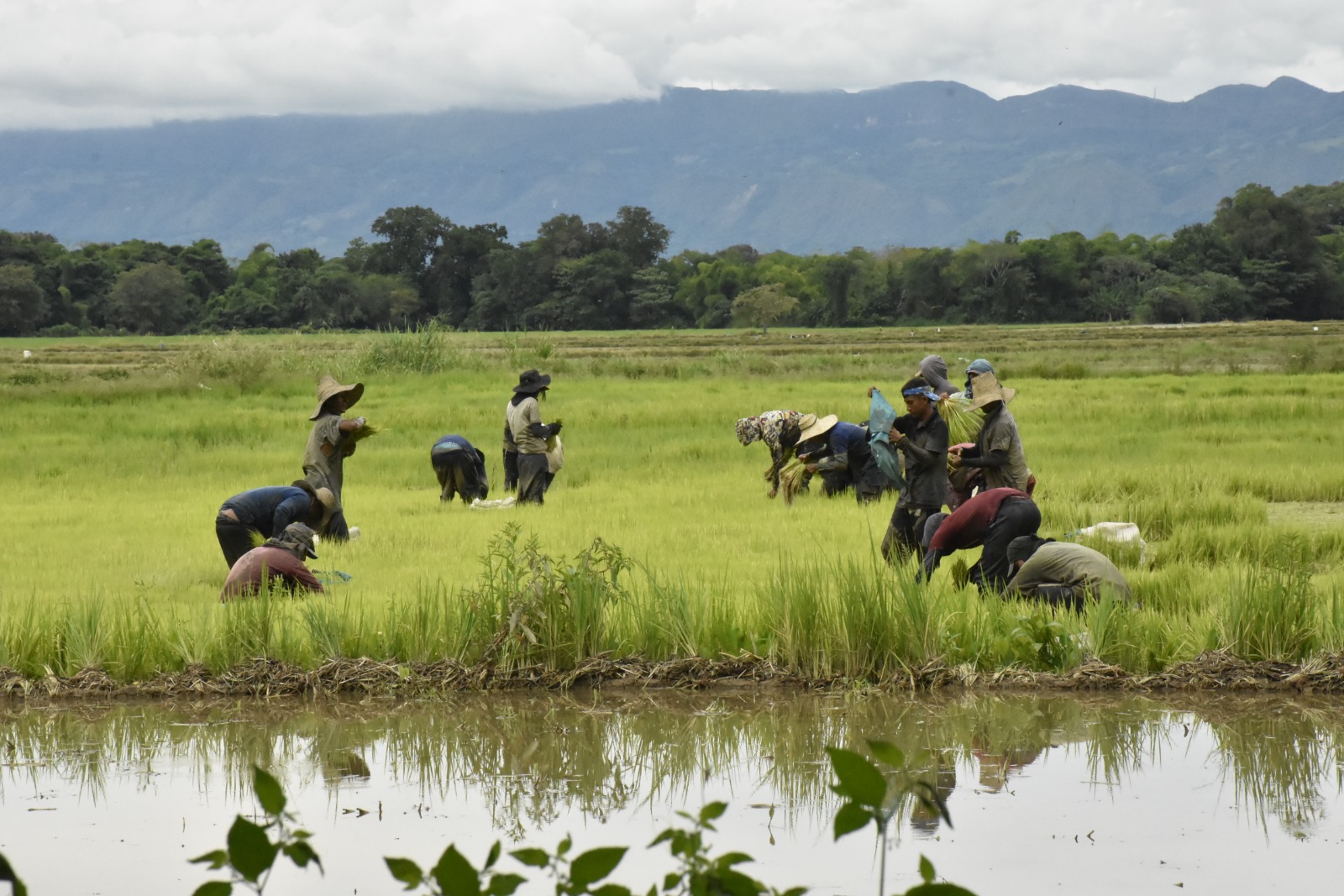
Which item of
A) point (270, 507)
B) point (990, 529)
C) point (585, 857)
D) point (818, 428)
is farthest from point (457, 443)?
point (585, 857)

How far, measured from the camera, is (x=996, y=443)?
924 cm

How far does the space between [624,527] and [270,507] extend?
11.4ft

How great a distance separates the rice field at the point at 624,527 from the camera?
7449mm

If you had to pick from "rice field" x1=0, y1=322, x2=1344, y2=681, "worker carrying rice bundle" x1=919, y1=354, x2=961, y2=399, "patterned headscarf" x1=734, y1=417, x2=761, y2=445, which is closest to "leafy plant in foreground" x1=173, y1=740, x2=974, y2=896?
"rice field" x1=0, y1=322, x2=1344, y2=681

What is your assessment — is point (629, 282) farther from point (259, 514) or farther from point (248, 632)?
point (248, 632)

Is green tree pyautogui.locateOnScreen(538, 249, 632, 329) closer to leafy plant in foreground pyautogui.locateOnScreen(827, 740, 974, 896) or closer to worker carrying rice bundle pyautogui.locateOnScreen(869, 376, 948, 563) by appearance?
worker carrying rice bundle pyautogui.locateOnScreen(869, 376, 948, 563)

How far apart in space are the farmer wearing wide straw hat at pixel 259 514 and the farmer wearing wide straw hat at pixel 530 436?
3.94 metres

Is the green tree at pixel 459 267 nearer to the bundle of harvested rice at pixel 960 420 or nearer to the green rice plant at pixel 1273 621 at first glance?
the bundle of harvested rice at pixel 960 420

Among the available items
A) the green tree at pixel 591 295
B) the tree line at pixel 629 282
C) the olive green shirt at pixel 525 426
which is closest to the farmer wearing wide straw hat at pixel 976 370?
the olive green shirt at pixel 525 426

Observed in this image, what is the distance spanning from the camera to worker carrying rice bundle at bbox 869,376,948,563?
30.1ft

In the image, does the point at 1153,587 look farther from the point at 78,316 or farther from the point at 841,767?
the point at 78,316

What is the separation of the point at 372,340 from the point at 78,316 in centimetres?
6393

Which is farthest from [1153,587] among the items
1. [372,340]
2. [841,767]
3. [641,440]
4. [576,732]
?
[372,340]

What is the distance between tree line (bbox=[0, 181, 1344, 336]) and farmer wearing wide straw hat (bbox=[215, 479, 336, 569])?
244 feet
